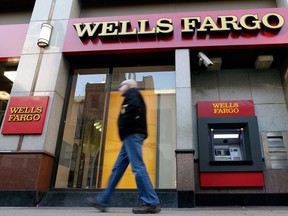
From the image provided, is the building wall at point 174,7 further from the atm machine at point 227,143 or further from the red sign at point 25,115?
the atm machine at point 227,143

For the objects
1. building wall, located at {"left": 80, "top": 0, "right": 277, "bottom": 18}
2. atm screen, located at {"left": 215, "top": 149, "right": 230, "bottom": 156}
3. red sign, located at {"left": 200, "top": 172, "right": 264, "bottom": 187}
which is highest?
building wall, located at {"left": 80, "top": 0, "right": 277, "bottom": 18}

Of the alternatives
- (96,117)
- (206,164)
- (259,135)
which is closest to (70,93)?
(96,117)

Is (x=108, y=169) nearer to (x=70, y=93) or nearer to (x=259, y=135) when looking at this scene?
(x=70, y=93)

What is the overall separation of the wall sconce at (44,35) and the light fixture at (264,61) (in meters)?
5.45

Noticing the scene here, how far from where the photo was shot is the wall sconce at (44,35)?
245 inches

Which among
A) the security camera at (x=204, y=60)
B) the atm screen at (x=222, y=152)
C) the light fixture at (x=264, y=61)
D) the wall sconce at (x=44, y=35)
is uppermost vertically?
the wall sconce at (x=44, y=35)

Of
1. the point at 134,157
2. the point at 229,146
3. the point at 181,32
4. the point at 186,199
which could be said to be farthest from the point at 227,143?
the point at 134,157

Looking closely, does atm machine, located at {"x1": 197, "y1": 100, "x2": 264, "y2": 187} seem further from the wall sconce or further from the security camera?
the wall sconce

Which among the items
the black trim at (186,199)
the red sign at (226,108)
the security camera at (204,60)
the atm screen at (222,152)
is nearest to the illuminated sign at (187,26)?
the security camera at (204,60)

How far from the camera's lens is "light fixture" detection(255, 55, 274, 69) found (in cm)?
632

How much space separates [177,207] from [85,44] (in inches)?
175

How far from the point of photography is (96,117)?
21.3ft

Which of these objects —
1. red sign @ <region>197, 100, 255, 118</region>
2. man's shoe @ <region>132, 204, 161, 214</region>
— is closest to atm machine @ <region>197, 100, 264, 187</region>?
red sign @ <region>197, 100, 255, 118</region>

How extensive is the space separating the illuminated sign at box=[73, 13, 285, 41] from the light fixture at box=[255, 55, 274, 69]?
677mm
